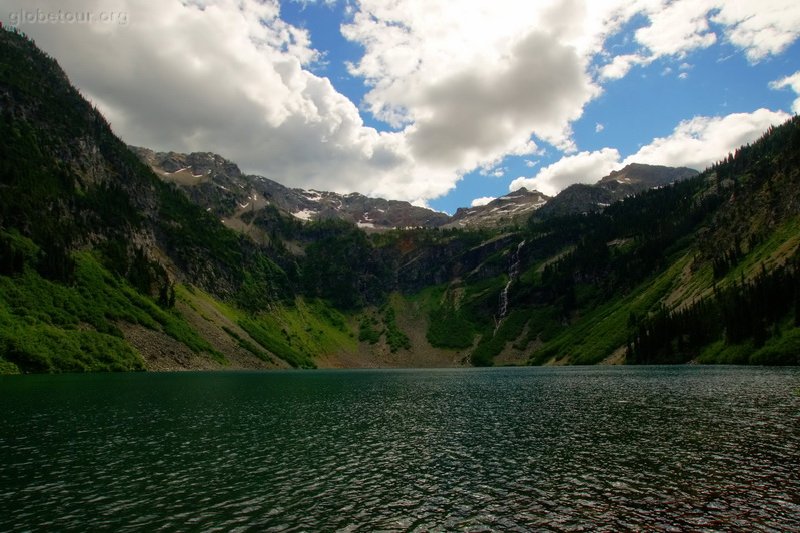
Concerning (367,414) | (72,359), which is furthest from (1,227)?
(367,414)

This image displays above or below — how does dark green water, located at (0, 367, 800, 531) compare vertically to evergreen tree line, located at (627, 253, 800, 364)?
below

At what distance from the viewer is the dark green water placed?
24.3 m

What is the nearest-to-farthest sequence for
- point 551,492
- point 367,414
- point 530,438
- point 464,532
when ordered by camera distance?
point 464,532 < point 551,492 < point 530,438 < point 367,414

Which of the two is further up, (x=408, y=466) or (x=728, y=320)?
(x=728, y=320)

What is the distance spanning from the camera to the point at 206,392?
90.1m

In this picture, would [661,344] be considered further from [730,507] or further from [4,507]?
[4,507]

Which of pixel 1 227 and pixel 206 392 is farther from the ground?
pixel 1 227

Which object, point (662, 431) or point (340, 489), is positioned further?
point (662, 431)

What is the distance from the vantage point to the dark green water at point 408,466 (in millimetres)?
24266

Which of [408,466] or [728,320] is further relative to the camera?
[728,320]

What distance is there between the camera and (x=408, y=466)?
35844 mm

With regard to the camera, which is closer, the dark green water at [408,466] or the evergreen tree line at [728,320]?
the dark green water at [408,466]

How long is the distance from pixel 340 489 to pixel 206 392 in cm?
6894

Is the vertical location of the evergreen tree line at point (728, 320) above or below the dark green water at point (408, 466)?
above
